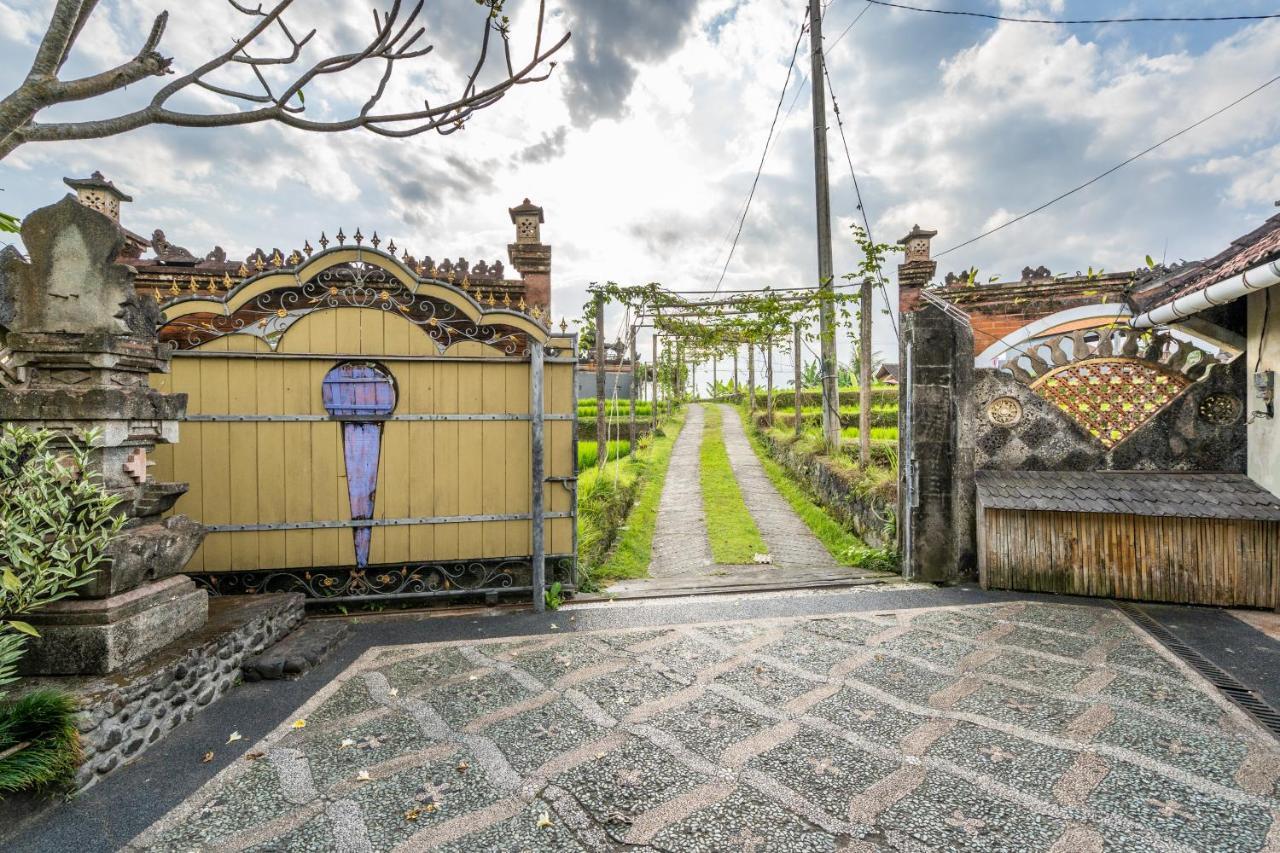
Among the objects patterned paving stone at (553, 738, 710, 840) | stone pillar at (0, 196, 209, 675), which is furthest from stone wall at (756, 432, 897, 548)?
stone pillar at (0, 196, 209, 675)

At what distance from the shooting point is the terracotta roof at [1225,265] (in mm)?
3750

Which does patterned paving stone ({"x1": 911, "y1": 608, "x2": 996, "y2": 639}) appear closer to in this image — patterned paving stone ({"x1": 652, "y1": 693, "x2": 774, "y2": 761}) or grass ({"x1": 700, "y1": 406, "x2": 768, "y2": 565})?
patterned paving stone ({"x1": 652, "y1": 693, "x2": 774, "y2": 761})

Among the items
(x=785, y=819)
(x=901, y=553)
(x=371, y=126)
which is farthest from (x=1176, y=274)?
(x=371, y=126)

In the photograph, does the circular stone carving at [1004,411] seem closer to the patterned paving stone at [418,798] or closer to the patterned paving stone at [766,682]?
the patterned paving stone at [766,682]

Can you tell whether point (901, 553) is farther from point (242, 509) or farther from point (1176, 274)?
point (242, 509)

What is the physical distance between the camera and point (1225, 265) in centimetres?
425

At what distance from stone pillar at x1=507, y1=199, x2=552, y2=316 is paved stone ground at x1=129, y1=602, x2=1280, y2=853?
4482 mm

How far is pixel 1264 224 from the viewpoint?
4.65 metres

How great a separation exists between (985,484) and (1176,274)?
10.6ft

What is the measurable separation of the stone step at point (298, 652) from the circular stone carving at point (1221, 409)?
7.06m

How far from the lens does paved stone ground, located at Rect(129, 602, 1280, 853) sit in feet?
6.45

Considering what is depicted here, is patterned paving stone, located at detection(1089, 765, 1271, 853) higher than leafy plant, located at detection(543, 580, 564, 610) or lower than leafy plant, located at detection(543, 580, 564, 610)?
lower

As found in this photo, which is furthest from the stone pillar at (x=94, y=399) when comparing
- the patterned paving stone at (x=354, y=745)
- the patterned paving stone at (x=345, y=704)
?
the patterned paving stone at (x=354, y=745)

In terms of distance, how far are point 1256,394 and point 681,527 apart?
5716 mm
